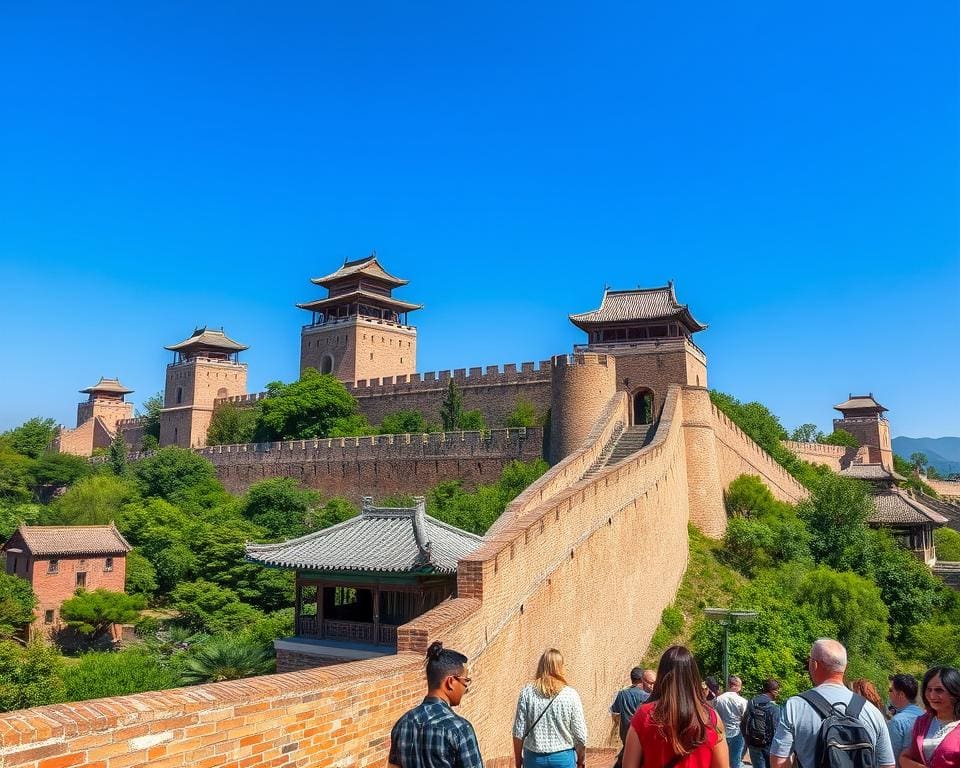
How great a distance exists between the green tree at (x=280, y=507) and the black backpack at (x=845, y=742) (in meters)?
26.6

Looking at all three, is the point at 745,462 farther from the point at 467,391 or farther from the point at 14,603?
the point at 14,603

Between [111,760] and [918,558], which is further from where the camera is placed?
[918,558]

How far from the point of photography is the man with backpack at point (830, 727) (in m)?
3.47

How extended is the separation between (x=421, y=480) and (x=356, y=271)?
61.4 feet

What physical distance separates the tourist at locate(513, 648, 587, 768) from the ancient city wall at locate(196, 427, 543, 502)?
2189 centimetres

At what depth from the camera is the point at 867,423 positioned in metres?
59.0

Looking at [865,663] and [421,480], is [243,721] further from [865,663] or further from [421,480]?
[421,480]

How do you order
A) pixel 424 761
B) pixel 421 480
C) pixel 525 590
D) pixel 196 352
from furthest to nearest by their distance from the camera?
pixel 196 352, pixel 421 480, pixel 525 590, pixel 424 761

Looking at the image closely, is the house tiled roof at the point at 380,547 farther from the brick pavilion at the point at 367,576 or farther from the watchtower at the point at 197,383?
the watchtower at the point at 197,383

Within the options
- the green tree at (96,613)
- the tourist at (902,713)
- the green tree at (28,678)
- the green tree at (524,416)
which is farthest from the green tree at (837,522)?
the green tree at (96,613)

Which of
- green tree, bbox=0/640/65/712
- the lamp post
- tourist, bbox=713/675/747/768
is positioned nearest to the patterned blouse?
tourist, bbox=713/675/747/768

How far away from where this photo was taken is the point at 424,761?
3.38 metres

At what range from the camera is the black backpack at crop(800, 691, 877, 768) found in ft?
11.3

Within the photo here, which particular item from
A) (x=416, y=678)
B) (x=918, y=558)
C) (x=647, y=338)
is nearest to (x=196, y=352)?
(x=647, y=338)
